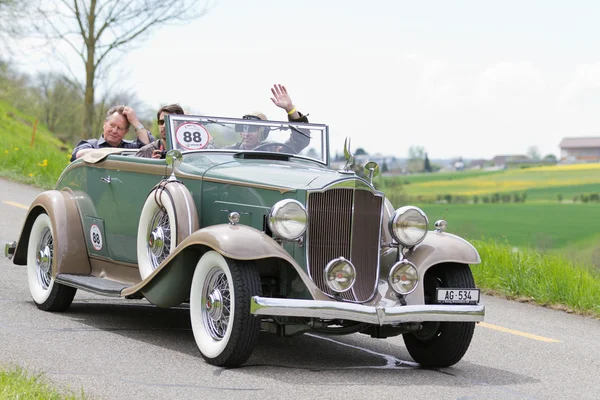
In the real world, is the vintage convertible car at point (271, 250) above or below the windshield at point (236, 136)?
below

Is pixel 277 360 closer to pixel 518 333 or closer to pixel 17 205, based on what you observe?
pixel 518 333

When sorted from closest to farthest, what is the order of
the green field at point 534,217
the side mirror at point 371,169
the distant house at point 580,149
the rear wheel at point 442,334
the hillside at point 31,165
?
the rear wheel at point 442,334, the side mirror at point 371,169, the hillside at point 31,165, the green field at point 534,217, the distant house at point 580,149

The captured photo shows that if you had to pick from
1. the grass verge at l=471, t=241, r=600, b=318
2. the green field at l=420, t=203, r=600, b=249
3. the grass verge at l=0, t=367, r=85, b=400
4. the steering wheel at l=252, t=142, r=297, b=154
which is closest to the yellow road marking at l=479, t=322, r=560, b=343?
the grass verge at l=471, t=241, r=600, b=318

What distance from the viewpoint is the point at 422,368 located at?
6273 mm

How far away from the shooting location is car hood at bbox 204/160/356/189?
6074 mm

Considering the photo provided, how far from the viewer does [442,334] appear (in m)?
6.22

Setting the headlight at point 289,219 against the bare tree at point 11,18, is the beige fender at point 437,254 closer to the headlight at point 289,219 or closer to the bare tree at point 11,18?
the headlight at point 289,219

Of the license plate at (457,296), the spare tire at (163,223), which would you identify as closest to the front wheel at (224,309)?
the spare tire at (163,223)

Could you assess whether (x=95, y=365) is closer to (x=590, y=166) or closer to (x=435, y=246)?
(x=435, y=246)

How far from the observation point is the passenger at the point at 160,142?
723 cm

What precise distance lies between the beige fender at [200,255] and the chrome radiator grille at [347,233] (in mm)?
216

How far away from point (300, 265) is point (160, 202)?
4.30 ft

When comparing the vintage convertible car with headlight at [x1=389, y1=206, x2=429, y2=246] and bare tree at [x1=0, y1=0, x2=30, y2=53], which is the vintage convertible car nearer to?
headlight at [x1=389, y1=206, x2=429, y2=246]

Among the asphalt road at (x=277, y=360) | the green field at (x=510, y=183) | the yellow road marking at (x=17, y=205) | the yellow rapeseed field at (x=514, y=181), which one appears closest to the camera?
the asphalt road at (x=277, y=360)
